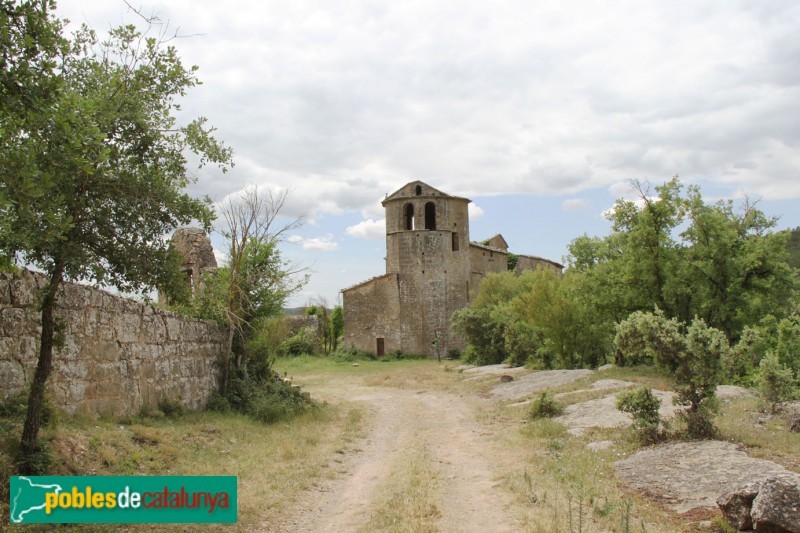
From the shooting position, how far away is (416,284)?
38.1 m

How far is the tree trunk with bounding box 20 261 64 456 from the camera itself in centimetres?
554

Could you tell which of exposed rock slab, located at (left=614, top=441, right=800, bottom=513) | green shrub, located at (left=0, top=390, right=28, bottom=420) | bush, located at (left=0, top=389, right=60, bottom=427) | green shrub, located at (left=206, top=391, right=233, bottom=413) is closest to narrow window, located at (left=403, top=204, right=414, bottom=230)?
green shrub, located at (left=206, top=391, right=233, bottom=413)

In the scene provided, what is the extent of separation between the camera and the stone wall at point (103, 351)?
667 centimetres

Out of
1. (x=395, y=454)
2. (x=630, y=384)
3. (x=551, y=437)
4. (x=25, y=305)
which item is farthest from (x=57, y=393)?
(x=630, y=384)

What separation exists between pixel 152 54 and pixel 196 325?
20.8 feet

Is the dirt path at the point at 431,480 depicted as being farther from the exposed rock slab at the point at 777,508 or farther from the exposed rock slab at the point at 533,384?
the exposed rock slab at the point at 533,384

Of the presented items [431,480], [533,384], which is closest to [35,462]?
[431,480]

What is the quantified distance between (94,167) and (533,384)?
14.8 meters

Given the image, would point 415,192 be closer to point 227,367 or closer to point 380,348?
point 380,348

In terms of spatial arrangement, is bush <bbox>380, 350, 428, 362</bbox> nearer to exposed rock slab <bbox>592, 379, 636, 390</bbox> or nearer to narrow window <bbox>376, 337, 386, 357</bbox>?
narrow window <bbox>376, 337, 386, 357</bbox>

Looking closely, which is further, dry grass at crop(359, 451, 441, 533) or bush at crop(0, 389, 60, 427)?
bush at crop(0, 389, 60, 427)

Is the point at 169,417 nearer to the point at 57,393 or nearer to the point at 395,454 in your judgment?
the point at 57,393

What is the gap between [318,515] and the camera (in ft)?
21.1

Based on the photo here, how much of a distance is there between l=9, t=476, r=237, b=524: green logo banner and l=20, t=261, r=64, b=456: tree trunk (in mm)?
525
